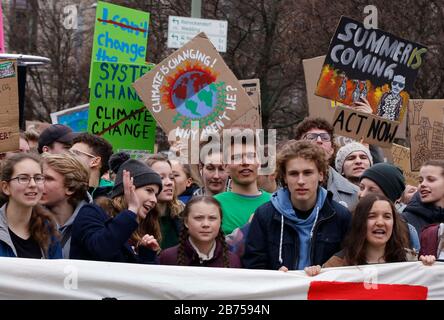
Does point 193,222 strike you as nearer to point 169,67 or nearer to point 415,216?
point 415,216

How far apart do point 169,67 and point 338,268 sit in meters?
3.54

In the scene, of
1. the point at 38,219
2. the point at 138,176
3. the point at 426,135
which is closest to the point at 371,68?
the point at 426,135

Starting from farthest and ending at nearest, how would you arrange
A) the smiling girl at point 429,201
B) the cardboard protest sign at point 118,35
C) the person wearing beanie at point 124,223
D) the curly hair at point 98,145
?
the cardboard protest sign at point 118,35 → the curly hair at point 98,145 → the smiling girl at point 429,201 → the person wearing beanie at point 124,223

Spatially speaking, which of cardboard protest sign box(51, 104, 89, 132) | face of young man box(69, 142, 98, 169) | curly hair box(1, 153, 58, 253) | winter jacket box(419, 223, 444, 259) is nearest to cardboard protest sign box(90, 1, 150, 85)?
cardboard protest sign box(51, 104, 89, 132)

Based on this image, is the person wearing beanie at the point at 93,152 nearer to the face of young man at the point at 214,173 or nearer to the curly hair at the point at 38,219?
the face of young man at the point at 214,173

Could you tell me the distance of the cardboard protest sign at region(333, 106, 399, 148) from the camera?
28.5ft

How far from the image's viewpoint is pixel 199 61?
29.2ft

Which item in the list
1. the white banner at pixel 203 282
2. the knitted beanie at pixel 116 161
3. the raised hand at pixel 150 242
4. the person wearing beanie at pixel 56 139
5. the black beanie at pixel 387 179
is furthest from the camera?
the person wearing beanie at pixel 56 139

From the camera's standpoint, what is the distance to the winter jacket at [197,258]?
241 inches

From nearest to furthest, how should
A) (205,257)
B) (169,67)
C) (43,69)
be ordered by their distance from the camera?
(205,257)
(169,67)
(43,69)

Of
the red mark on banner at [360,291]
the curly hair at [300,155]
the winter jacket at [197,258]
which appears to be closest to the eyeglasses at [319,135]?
the curly hair at [300,155]

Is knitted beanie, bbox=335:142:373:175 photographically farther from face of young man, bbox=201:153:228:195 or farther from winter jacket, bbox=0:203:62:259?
winter jacket, bbox=0:203:62:259

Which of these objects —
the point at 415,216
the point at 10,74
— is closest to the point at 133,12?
the point at 10,74
